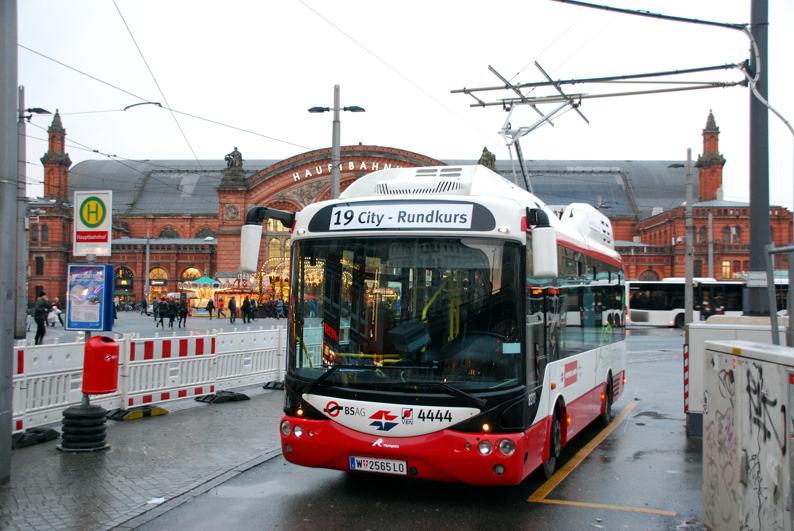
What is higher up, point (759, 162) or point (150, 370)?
point (759, 162)

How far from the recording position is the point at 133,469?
6914mm

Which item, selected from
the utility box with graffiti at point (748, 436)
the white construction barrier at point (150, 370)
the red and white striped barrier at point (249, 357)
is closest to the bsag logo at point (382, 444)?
the white construction barrier at point (150, 370)

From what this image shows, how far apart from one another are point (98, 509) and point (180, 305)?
30234 mm

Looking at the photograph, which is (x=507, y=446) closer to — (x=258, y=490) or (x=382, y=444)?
(x=382, y=444)

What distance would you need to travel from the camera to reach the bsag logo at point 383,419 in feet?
17.5

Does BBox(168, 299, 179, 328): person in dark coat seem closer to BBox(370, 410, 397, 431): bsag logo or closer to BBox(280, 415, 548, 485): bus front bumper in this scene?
BBox(280, 415, 548, 485): bus front bumper

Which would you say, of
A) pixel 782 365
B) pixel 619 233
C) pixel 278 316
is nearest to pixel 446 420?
pixel 782 365

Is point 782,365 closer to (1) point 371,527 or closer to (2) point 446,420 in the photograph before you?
(2) point 446,420

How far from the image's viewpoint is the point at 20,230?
18.8m

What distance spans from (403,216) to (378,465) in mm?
2104

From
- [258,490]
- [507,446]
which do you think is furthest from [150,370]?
[507,446]

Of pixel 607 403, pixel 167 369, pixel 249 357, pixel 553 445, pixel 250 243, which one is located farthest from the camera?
pixel 249 357

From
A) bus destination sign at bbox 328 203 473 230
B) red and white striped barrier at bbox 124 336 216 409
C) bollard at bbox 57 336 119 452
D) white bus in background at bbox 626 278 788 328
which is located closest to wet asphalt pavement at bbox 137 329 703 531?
bollard at bbox 57 336 119 452

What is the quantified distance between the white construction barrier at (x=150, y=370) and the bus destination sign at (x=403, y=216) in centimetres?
117
